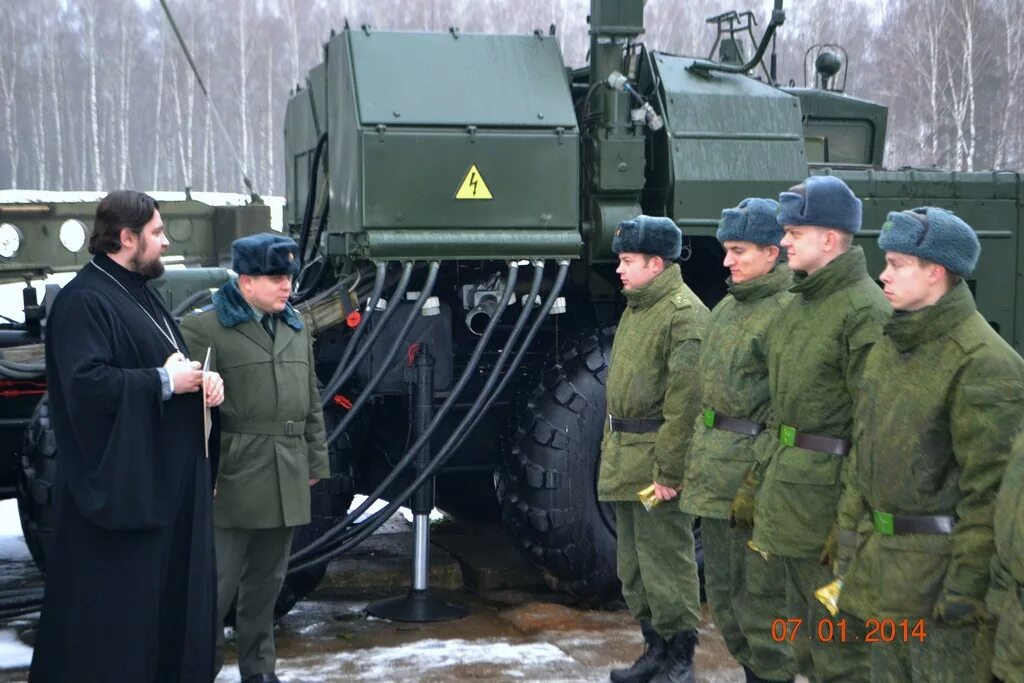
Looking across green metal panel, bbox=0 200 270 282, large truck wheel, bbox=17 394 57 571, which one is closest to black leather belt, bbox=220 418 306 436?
large truck wheel, bbox=17 394 57 571

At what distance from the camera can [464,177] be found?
5723 millimetres

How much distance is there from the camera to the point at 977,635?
313 cm

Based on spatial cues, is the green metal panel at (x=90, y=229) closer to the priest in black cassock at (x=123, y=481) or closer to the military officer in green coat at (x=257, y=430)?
the military officer in green coat at (x=257, y=430)

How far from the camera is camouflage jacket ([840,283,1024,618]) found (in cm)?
317

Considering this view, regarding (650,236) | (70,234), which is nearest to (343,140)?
(650,236)

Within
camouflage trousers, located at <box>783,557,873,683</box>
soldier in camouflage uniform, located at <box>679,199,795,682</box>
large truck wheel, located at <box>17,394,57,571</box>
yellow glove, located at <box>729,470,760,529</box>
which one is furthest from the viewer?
large truck wheel, located at <box>17,394,57,571</box>

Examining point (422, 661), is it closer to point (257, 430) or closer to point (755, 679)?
point (257, 430)

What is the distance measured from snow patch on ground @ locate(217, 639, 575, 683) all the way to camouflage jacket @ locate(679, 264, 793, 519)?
108cm

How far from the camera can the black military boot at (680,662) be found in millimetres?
5039

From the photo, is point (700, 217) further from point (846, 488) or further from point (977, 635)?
point (977, 635)

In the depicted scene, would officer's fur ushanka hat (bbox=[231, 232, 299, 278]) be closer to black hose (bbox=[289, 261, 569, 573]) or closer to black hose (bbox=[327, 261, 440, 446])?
black hose (bbox=[327, 261, 440, 446])

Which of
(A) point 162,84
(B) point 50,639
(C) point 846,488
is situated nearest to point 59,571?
(B) point 50,639

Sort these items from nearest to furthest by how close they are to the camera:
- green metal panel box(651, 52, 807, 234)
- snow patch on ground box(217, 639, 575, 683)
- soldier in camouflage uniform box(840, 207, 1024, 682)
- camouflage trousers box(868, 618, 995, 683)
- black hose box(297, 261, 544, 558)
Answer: camouflage trousers box(868, 618, 995, 683), soldier in camouflage uniform box(840, 207, 1024, 682), snow patch on ground box(217, 639, 575, 683), black hose box(297, 261, 544, 558), green metal panel box(651, 52, 807, 234)

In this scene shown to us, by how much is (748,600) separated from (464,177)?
211cm
